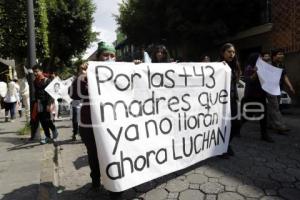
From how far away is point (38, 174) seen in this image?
5.53m

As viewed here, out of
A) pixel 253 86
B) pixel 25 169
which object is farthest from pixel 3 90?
pixel 253 86

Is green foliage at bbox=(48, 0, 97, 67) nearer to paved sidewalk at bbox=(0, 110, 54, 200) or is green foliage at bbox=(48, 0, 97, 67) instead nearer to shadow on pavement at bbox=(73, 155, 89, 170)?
paved sidewalk at bbox=(0, 110, 54, 200)

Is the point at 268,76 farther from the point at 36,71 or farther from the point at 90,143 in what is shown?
the point at 36,71

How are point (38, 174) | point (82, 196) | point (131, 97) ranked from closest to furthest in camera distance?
1. point (131, 97)
2. point (82, 196)
3. point (38, 174)

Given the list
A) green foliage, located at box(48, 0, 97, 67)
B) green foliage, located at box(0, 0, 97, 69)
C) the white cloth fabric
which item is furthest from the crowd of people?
green foliage, located at box(48, 0, 97, 67)

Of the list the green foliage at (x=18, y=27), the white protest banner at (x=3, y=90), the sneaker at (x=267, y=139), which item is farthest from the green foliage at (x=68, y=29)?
the sneaker at (x=267, y=139)

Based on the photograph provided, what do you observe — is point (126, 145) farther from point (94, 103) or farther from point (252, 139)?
point (252, 139)

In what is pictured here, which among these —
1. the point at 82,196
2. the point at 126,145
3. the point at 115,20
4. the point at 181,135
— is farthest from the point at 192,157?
the point at 115,20

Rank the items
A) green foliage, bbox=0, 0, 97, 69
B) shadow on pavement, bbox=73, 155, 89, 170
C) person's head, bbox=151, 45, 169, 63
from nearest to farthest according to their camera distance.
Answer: person's head, bbox=151, 45, 169, 63
shadow on pavement, bbox=73, 155, 89, 170
green foliage, bbox=0, 0, 97, 69

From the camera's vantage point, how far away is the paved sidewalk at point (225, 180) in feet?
13.6

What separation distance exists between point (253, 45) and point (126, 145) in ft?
53.0

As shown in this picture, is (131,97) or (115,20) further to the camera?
(115,20)

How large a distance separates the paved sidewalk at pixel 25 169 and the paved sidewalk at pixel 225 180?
241 mm

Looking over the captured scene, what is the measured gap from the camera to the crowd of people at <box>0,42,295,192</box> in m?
4.27
